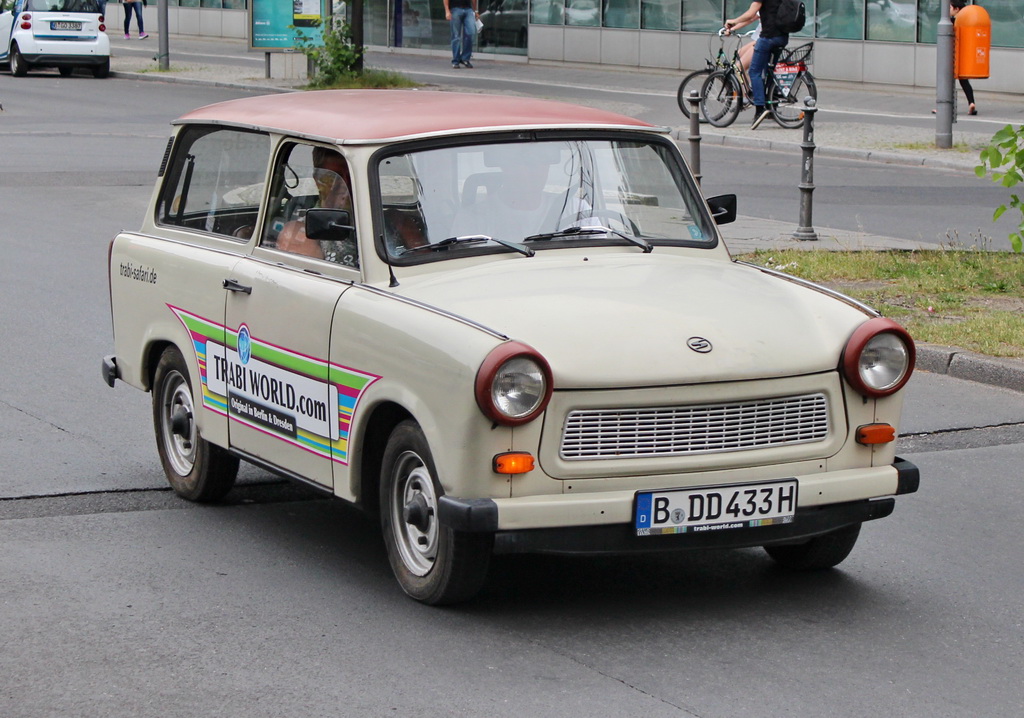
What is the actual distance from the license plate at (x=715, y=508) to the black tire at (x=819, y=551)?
21.3 inches

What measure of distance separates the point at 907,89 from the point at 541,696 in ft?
81.5

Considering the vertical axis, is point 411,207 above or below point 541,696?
above

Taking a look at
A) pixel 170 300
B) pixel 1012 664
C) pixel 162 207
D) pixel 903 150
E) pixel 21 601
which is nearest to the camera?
pixel 1012 664

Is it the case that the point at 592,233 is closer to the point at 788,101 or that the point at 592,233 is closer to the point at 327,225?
the point at 327,225

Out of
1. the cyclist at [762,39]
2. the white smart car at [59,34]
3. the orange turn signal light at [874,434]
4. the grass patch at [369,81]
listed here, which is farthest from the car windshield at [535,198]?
the white smart car at [59,34]

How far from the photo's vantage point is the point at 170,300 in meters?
6.36

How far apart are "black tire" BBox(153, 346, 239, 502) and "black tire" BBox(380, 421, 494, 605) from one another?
4.42ft

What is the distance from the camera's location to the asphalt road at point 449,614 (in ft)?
14.2

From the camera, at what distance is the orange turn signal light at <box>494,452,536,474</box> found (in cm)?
466

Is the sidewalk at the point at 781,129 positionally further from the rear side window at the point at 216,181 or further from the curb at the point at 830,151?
the rear side window at the point at 216,181

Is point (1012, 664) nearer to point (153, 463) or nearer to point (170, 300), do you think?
point (170, 300)

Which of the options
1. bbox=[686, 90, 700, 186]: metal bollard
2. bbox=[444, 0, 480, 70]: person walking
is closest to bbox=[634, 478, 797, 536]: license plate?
bbox=[686, 90, 700, 186]: metal bollard

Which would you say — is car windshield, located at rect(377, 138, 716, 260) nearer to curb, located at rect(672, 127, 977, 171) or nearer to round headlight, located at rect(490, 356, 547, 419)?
round headlight, located at rect(490, 356, 547, 419)

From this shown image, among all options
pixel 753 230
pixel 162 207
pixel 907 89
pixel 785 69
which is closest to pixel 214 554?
pixel 162 207
